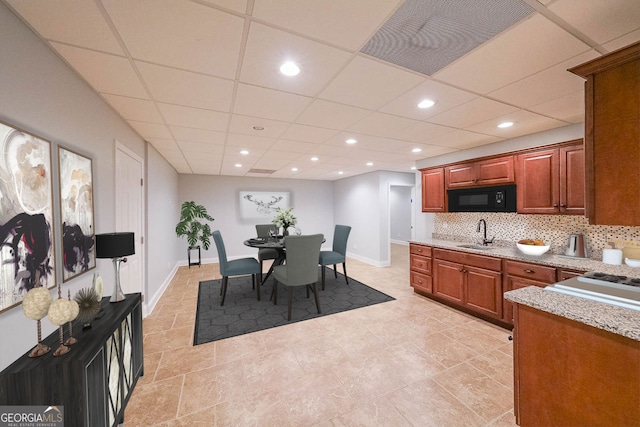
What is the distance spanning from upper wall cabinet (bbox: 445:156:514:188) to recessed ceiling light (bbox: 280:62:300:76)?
10.3 ft

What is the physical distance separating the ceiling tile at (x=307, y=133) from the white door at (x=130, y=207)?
1.83 m

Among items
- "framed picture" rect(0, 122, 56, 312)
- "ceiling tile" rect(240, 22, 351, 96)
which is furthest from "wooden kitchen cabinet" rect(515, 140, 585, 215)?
"framed picture" rect(0, 122, 56, 312)

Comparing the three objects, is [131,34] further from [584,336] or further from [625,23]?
[584,336]

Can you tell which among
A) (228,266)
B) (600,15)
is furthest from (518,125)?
(228,266)

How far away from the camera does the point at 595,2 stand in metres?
1.15

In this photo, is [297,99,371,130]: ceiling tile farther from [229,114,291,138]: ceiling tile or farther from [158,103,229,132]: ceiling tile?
[158,103,229,132]: ceiling tile

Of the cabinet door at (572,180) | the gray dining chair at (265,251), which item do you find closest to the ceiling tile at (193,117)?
the gray dining chair at (265,251)

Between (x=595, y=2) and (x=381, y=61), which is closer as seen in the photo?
(x=595, y=2)

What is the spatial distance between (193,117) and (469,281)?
3.95m

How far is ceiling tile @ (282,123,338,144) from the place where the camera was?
113 inches

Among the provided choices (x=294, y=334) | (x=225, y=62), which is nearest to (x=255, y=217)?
(x=294, y=334)

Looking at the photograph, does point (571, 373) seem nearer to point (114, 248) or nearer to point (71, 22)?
point (114, 248)

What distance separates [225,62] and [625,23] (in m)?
2.27

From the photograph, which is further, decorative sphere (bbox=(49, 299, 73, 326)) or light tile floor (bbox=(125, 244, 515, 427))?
light tile floor (bbox=(125, 244, 515, 427))
